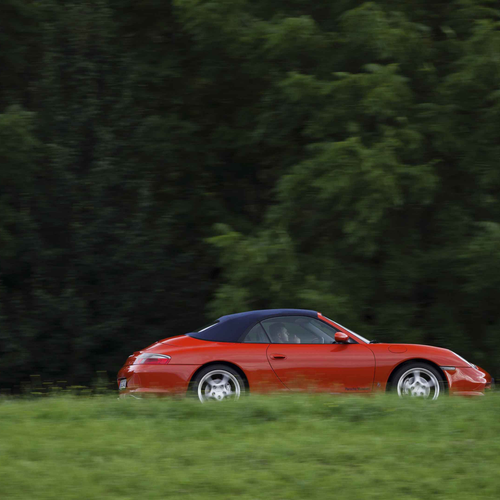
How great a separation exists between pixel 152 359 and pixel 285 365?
157 cm

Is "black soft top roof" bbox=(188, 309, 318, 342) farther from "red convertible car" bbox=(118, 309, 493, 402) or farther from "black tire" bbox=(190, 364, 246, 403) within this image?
"black tire" bbox=(190, 364, 246, 403)

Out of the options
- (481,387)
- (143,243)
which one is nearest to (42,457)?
(481,387)

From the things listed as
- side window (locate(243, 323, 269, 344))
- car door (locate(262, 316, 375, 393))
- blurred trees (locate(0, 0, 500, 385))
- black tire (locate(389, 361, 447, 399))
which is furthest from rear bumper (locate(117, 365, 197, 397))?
blurred trees (locate(0, 0, 500, 385))

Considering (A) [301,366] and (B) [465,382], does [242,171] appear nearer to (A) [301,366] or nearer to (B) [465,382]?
(A) [301,366]

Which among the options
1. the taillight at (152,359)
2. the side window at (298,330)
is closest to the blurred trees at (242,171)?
the side window at (298,330)

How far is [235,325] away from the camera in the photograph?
957 cm

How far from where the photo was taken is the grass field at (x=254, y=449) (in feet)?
16.5

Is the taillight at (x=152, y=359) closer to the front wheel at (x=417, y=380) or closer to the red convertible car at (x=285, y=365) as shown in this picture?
the red convertible car at (x=285, y=365)

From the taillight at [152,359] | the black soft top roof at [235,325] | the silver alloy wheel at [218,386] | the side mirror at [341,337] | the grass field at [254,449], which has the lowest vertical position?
the grass field at [254,449]

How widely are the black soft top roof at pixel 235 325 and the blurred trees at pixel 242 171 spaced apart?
415 centimetres

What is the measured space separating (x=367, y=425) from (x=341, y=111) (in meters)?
8.50

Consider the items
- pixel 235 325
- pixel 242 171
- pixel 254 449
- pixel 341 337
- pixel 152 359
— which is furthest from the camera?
pixel 242 171

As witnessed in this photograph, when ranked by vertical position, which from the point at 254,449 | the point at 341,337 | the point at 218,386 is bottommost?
the point at 254,449

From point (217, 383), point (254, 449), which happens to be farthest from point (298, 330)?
point (254, 449)
